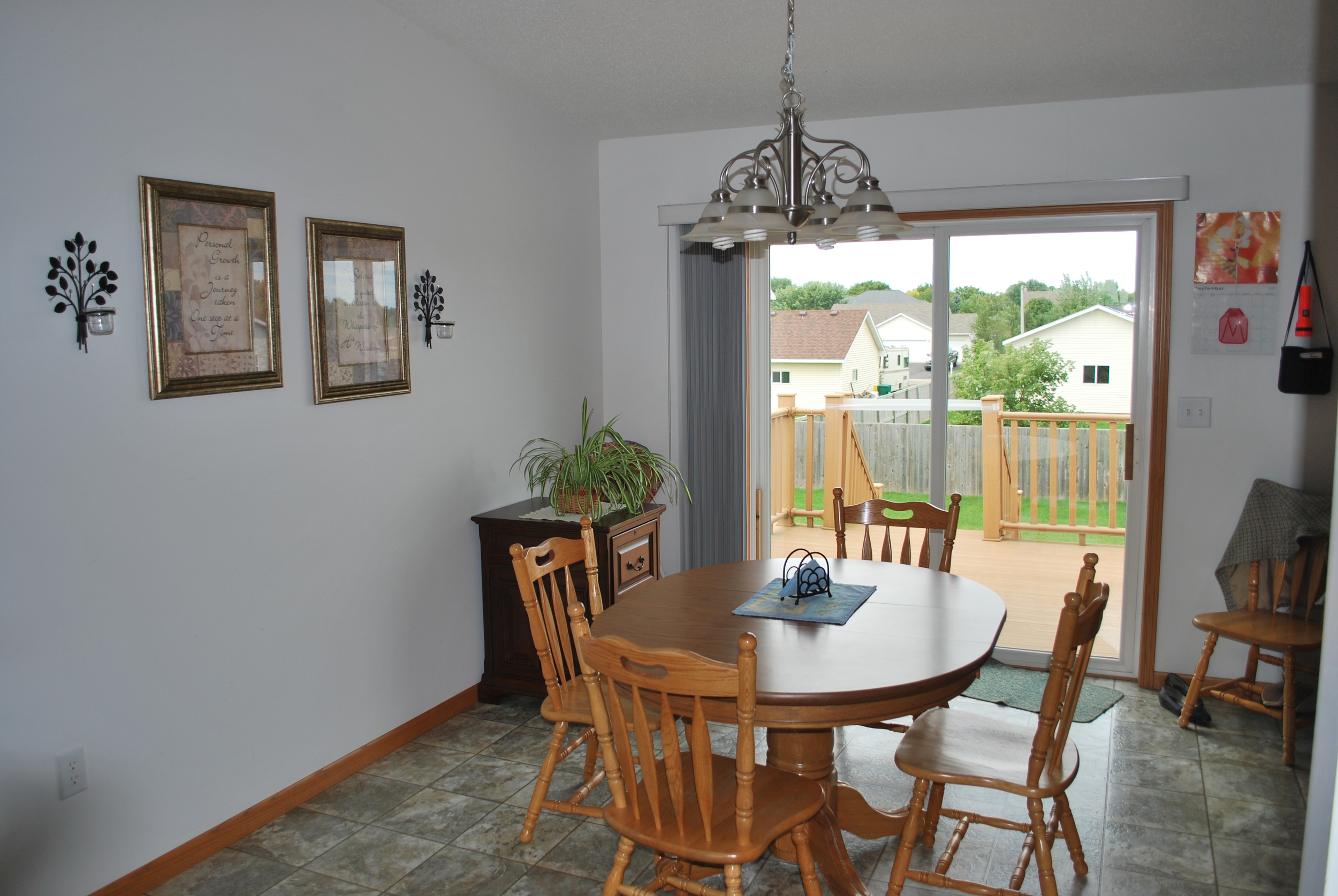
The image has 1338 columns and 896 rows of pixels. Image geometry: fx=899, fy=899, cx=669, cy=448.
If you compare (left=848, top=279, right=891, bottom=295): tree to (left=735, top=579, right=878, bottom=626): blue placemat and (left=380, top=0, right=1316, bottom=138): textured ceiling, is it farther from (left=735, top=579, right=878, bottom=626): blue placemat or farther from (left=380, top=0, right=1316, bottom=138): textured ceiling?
(left=735, top=579, right=878, bottom=626): blue placemat

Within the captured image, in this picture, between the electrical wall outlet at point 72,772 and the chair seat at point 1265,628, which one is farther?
the chair seat at point 1265,628

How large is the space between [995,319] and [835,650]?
2480mm

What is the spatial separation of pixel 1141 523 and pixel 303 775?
11.3 feet

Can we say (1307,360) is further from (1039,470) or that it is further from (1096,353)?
(1039,470)

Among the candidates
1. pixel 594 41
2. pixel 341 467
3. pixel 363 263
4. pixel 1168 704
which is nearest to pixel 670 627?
pixel 341 467

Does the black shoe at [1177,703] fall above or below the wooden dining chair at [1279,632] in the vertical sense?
below

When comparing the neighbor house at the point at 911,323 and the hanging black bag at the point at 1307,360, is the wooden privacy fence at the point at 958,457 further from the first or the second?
the hanging black bag at the point at 1307,360

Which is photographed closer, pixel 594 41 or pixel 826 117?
pixel 594 41

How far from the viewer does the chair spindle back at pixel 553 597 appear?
2.36 meters

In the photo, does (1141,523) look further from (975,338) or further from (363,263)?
(363,263)

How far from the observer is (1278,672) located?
Answer: 364 centimetres

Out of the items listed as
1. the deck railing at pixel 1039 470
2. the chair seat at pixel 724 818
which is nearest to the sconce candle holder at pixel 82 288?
the chair seat at pixel 724 818

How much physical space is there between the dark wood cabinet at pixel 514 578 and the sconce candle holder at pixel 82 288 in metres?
1.67

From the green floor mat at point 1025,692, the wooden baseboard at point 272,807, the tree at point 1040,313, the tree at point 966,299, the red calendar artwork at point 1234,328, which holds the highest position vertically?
the tree at point 966,299
